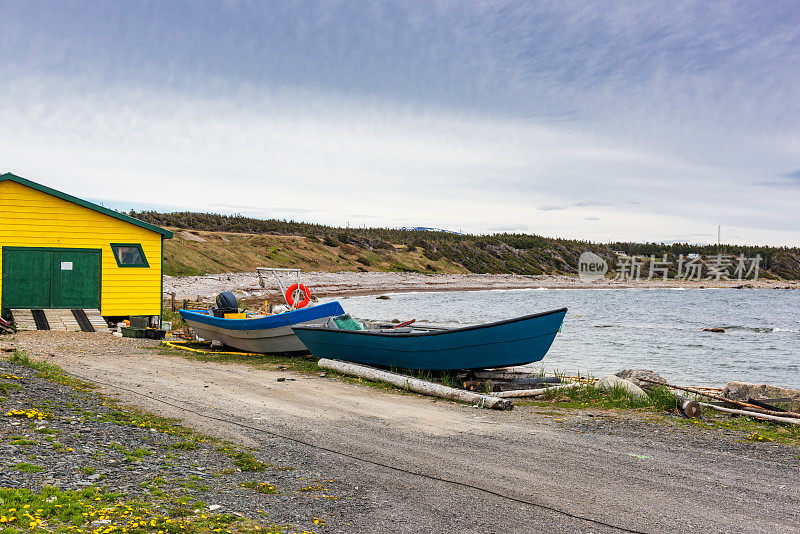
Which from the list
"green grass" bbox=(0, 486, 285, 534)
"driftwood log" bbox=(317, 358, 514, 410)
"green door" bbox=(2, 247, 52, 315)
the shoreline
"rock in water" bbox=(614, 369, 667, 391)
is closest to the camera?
"green grass" bbox=(0, 486, 285, 534)

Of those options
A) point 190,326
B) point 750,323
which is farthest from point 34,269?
point 750,323

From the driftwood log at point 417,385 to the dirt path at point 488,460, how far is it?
38 centimetres

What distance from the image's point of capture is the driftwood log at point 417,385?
39.6 ft

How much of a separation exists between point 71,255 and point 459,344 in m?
17.1

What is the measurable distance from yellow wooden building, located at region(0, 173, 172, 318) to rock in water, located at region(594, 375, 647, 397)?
60.5ft

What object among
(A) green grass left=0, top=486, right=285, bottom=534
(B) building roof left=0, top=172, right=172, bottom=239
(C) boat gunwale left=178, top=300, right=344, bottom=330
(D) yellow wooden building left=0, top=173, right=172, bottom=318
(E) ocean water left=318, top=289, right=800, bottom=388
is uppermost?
(B) building roof left=0, top=172, right=172, bottom=239

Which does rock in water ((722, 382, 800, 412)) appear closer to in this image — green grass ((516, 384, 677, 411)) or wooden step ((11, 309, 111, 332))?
green grass ((516, 384, 677, 411))

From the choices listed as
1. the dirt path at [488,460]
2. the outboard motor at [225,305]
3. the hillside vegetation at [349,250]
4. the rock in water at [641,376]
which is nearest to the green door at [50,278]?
the outboard motor at [225,305]

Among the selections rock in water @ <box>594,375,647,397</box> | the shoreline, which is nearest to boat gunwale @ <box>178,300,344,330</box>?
rock in water @ <box>594,375,647,397</box>

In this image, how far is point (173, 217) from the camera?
8850 cm

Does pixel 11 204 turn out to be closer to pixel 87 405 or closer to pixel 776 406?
pixel 87 405

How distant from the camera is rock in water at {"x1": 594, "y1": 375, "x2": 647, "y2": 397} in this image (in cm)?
1300

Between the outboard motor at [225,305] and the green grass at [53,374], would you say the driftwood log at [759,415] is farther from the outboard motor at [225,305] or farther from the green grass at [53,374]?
the outboard motor at [225,305]

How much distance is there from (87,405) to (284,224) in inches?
3869
